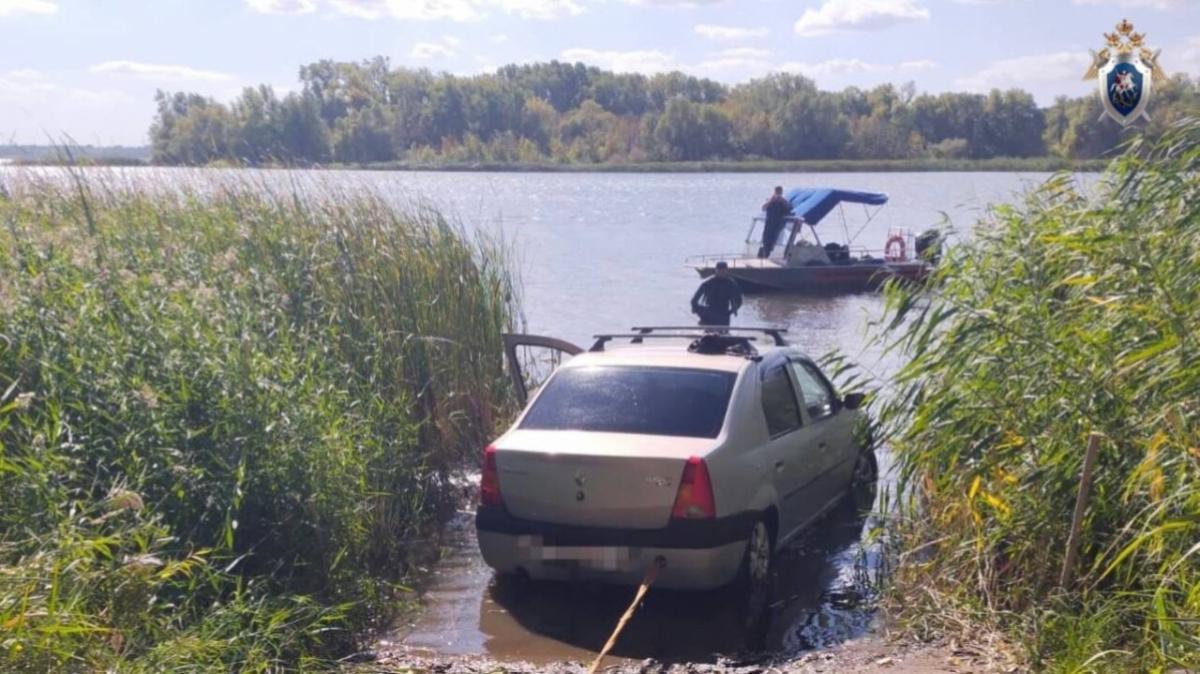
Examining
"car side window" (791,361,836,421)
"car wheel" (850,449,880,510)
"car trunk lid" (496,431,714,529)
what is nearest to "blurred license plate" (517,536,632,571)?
"car trunk lid" (496,431,714,529)

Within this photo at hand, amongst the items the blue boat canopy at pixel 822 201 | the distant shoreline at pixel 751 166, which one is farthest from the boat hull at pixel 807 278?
the distant shoreline at pixel 751 166

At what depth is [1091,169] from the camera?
1034cm

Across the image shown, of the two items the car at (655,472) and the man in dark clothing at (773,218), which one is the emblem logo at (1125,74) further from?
the man in dark clothing at (773,218)

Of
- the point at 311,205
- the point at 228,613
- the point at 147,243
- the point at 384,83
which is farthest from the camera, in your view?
the point at 384,83

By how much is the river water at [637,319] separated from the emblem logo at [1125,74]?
109cm

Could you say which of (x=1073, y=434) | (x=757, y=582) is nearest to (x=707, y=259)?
(x=757, y=582)

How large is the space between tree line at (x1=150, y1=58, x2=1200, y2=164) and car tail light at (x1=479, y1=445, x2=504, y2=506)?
14229 mm

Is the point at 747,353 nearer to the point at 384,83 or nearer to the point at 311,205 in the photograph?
the point at 311,205

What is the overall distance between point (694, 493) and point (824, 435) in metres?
2.14

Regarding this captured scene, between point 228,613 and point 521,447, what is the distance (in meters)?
2.02

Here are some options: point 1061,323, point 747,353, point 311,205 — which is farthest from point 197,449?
point 311,205

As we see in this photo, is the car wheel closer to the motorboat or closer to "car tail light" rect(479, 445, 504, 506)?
"car tail light" rect(479, 445, 504, 506)

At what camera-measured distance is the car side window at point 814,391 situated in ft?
29.9

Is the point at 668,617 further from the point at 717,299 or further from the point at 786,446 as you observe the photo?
the point at 717,299
